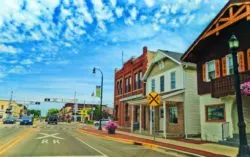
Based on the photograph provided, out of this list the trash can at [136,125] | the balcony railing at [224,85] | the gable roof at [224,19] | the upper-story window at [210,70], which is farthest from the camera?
the trash can at [136,125]

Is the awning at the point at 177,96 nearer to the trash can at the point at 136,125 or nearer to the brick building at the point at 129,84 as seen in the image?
the brick building at the point at 129,84

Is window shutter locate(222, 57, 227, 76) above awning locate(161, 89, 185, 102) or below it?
above

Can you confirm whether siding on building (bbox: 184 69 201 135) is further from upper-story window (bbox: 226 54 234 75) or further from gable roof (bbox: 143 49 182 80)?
upper-story window (bbox: 226 54 234 75)

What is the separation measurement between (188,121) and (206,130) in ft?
12.5

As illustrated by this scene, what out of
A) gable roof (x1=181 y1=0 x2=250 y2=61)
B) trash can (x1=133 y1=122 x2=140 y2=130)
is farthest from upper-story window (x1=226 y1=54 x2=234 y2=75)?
trash can (x1=133 y1=122 x2=140 y2=130)

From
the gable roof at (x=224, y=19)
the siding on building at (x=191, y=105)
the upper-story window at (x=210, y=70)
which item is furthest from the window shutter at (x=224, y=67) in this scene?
the siding on building at (x=191, y=105)

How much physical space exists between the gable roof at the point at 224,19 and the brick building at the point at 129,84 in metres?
14.0

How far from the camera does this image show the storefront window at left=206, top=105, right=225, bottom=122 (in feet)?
69.5

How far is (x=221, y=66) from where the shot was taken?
71.1 ft

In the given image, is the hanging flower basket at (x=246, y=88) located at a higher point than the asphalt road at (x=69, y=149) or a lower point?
higher

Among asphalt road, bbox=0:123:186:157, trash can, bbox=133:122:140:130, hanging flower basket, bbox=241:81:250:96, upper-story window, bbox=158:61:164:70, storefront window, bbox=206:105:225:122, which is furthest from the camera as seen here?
trash can, bbox=133:122:140:130

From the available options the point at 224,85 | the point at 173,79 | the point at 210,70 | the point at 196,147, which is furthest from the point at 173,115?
the point at 196,147

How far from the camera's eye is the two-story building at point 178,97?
26.5 meters

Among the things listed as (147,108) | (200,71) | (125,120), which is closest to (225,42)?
(200,71)
